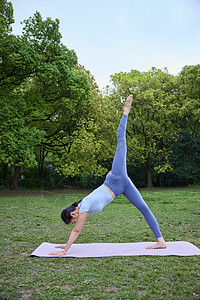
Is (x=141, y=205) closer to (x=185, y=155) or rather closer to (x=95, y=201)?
(x=95, y=201)

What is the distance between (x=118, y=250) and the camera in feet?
14.4

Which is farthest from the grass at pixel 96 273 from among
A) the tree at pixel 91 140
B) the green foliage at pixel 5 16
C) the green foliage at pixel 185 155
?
the green foliage at pixel 185 155

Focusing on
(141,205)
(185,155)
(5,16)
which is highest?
(5,16)

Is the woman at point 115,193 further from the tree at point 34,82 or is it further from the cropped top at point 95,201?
the tree at point 34,82

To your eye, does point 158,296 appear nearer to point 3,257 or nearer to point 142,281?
point 142,281

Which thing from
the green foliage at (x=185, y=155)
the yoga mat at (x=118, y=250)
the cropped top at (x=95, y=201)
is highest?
the green foliage at (x=185, y=155)

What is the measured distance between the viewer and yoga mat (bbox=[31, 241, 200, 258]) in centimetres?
413

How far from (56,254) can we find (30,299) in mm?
1443

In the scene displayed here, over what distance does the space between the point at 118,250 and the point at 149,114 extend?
1694 cm

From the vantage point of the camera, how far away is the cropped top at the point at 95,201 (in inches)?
161

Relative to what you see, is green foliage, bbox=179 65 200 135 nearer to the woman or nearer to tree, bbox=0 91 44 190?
tree, bbox=0 91 44 190

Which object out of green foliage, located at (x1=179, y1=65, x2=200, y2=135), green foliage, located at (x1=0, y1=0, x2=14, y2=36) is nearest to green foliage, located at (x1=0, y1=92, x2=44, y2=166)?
green foliage, located at (x1=0, y1=0, x2=14, y2=36)

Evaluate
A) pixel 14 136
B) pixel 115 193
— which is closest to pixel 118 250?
pixel 115 193

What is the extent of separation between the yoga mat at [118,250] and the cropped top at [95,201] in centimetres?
74
